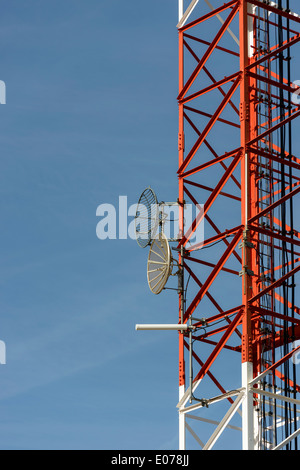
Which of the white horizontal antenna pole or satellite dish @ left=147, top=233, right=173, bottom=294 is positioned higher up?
satellite dish @ left=147, top=233, right=173, bottom=294

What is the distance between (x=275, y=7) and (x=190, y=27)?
5.09m

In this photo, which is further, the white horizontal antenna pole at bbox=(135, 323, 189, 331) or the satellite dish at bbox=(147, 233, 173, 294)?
the satellite dish at bbox=(147, 233, 173, 294)

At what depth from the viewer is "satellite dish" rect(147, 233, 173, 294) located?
65750 millimetres

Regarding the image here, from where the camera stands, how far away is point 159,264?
6662 cm

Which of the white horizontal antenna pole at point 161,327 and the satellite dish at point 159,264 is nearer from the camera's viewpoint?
the white horizontal antenna pole at point 161,327

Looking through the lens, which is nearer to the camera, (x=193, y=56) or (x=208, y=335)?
(x=208, y=335)

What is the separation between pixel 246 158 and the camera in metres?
63.8

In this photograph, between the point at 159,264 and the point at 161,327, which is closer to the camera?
the point at 161,327

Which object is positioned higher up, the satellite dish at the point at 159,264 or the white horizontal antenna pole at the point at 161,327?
the satellite dish at the point at 159,264

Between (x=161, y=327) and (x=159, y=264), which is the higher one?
(x=159, y=264)

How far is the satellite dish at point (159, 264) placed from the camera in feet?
216
